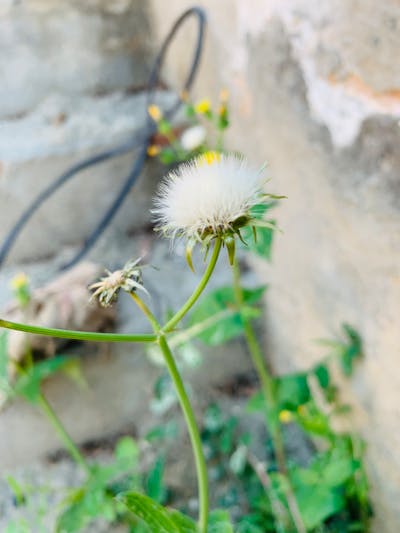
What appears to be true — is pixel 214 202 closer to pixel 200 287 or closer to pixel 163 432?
pixel 200 287

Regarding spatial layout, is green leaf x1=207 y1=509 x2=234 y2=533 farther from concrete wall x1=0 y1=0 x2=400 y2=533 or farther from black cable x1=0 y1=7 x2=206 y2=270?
black cable x1=0 y1=7 x2=206 y2=270

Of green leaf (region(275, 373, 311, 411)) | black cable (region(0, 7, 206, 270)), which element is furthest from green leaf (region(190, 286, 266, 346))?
black cable (region(0, 7, 206, 270))

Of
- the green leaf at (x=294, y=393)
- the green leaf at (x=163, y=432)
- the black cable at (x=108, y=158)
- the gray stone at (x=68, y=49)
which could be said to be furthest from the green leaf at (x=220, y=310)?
the gray stone at (x=68, y=49)

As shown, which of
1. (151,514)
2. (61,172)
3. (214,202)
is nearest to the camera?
(214,202)

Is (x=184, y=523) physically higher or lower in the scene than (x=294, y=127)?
lower

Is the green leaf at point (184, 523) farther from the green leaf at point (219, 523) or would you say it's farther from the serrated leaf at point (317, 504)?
the serrated leaf at point (317, 504)

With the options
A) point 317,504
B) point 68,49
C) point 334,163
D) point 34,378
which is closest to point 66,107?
point 68,49

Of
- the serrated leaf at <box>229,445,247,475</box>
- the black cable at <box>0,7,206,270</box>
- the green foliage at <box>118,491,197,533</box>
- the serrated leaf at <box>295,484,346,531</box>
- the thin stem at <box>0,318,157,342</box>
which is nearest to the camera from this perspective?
the thin stem at <box>0,318,157,342</box>
